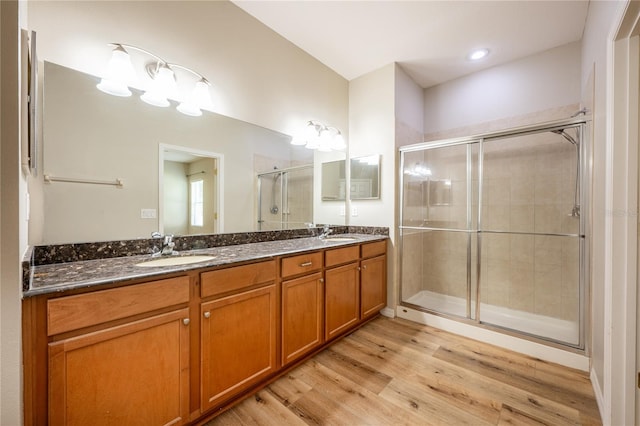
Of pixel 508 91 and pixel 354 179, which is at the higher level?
pixel 508 91

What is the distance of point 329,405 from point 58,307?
1404 mm

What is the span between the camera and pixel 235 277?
1396 millimetres

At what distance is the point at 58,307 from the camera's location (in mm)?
897

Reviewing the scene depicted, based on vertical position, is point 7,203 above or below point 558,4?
below

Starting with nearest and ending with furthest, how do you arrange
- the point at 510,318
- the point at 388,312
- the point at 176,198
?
the point at 176,198 < the point at 510,318 < the point at 388,312

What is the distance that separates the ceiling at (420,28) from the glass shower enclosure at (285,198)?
1.24 meters

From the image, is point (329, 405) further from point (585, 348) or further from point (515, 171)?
point (515, 171)

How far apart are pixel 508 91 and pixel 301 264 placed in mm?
2883

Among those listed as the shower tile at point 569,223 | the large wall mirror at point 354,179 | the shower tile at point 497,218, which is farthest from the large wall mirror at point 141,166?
the shower tile at point 569,223

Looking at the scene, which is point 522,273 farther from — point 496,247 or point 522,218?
point 522,218

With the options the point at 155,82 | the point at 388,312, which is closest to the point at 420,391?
the point at 388,312

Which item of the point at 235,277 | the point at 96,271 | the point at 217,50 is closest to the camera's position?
the point at 96,271

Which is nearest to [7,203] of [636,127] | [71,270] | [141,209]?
[71,270]

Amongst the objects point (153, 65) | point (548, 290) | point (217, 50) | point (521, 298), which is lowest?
point (521, 298)
